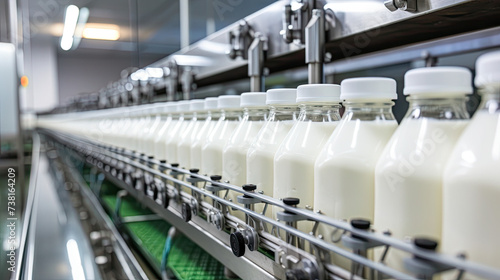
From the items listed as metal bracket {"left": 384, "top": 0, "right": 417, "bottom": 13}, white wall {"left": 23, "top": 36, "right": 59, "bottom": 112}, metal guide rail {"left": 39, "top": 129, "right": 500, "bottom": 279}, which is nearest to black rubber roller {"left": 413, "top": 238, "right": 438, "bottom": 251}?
metal guide rail {"left": 39, "top": 129, "right": 500, "bottom": 279}

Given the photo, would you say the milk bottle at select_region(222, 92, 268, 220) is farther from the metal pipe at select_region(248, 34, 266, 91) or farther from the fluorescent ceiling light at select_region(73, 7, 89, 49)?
the fluorescent ceiling light at select_region(73, 7, 89, 49)

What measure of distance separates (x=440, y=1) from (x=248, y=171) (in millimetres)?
451

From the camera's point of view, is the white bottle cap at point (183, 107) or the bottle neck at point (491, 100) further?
the white bottle cap at point (183, 107)

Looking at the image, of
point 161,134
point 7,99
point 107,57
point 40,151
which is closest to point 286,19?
point 161,134

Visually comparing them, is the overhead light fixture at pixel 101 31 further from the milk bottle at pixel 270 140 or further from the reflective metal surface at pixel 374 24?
the milk bottle at pixel 270 140

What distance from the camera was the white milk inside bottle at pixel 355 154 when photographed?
45 cm

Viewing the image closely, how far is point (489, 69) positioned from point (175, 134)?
3.09ft

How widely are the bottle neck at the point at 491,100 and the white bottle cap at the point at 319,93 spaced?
0.24 metres

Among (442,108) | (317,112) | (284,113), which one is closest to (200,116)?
(284,113)

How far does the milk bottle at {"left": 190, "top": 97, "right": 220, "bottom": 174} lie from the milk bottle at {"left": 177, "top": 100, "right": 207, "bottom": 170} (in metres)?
0.04

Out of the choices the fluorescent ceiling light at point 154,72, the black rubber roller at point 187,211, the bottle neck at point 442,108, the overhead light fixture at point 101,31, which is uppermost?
the overhead light fixture at point 101,31

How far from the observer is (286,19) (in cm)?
93

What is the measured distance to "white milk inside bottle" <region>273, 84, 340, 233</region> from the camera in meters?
0.56

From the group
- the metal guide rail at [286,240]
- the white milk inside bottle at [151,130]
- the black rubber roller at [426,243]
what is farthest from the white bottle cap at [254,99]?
the white milk inside bottle at [151,130]
